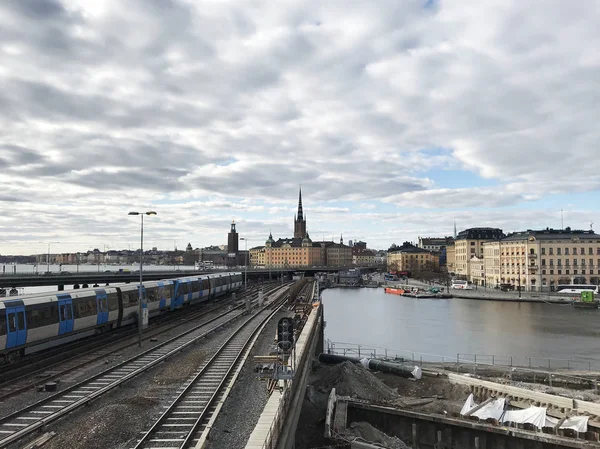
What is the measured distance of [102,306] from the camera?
3061 cm

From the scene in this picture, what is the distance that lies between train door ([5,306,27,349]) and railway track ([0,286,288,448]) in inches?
176

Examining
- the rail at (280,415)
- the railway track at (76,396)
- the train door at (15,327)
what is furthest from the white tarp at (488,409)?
the train door at (15,327)

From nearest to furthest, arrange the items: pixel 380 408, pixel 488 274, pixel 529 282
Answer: pixel 380 408, pixel 529 282, pixel 488 274

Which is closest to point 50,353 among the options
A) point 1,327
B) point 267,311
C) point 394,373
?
point 1,327

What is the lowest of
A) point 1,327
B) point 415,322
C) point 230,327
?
point 415,322

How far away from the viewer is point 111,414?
50.4ft

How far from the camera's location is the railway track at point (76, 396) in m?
14.1

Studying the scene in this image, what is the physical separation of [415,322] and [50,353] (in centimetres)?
5943

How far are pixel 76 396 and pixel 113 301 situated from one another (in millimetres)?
15556

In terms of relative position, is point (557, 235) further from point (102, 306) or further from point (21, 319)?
point (21, 319)

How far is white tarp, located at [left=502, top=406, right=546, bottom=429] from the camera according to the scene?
2542cm

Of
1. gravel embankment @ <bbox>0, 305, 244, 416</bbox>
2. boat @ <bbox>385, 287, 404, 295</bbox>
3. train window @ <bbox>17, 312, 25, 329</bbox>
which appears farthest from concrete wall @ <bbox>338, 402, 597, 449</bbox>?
boat @ <bbox>385, 287, 404, 295</bbox>

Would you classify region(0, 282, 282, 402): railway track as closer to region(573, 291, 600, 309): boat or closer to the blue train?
the blue train

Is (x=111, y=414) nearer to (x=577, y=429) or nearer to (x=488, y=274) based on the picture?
Answer: (x=577, y=429)
